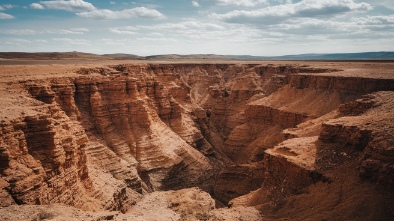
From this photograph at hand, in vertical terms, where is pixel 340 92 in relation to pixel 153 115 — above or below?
above

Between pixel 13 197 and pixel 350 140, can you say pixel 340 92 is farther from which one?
pixel 13 197

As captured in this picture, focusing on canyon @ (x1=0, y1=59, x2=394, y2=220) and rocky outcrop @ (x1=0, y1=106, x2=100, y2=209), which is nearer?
rocky outcrop @ (x1=0, y1=106, x2=100, y2=209)

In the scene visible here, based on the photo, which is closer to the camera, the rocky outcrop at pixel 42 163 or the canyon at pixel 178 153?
the rocky outcrop at pixel 42 163

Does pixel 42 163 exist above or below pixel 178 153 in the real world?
above

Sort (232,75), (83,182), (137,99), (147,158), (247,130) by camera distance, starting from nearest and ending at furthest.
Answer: (83,182), (147,158), (137,99), (247,130), (232,75)

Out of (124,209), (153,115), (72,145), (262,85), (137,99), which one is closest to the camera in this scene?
(72,145)

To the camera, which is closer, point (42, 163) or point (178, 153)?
point (42, 163)

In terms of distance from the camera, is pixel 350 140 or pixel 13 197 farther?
pixel 350 140

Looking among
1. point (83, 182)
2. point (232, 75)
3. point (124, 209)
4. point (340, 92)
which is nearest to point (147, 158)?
point (124, 209)
